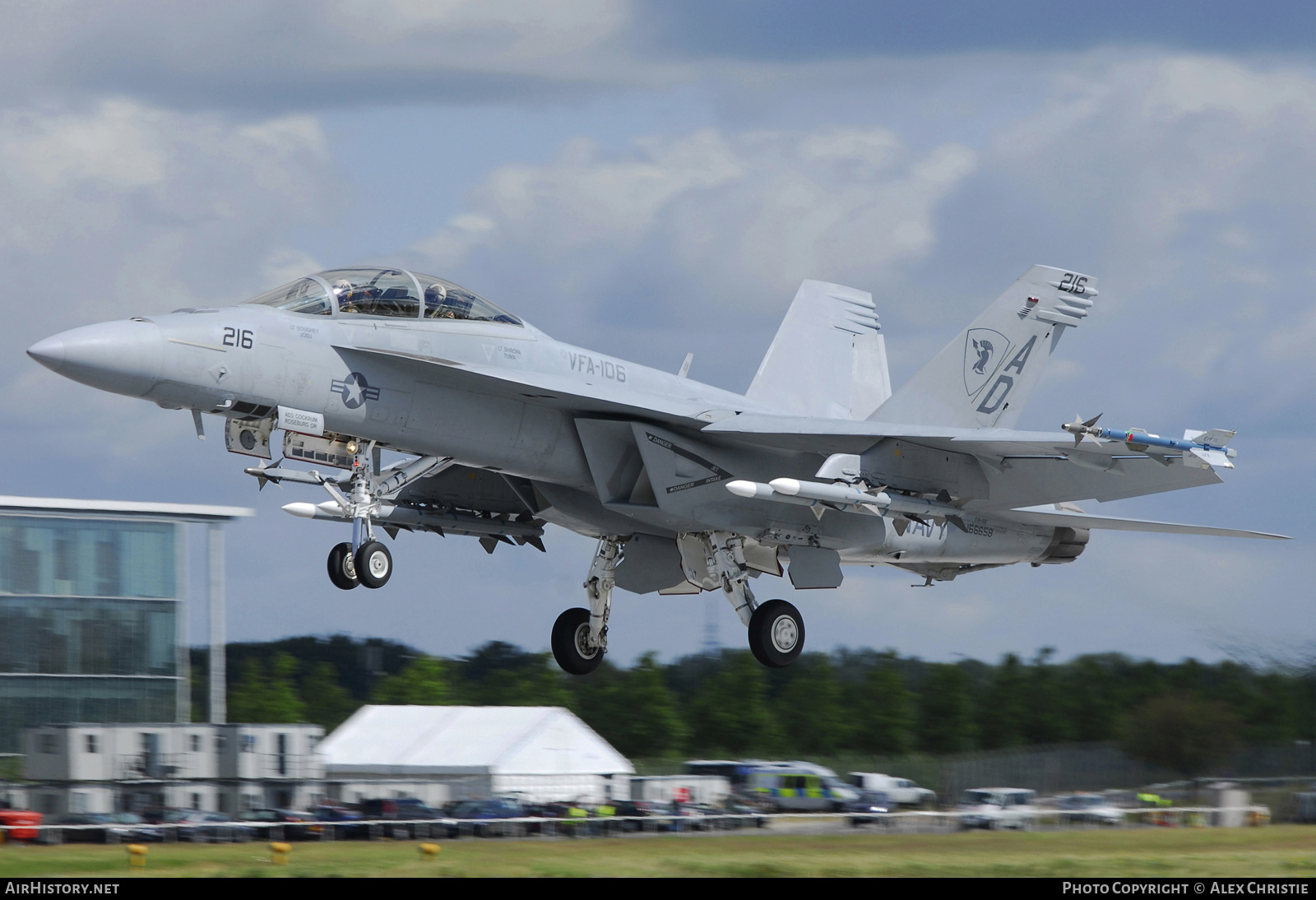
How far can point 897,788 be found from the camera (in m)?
31.6

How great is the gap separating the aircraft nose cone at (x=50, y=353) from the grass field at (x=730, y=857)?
5.28 metres

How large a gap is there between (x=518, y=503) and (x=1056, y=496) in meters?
6.41

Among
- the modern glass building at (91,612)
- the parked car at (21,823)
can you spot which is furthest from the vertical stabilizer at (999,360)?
the modern glass building at (91,612)

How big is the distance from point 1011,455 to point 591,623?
5.77 meters

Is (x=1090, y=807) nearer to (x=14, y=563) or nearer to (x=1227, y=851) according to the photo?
(x=1227, y=851)

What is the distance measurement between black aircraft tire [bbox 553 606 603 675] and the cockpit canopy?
468 centimetres

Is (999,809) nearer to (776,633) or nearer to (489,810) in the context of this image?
(489,810)

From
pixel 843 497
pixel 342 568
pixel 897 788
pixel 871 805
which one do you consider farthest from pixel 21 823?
pixel 897 788

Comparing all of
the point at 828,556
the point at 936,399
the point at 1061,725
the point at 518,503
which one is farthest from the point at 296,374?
the point at 1061,725

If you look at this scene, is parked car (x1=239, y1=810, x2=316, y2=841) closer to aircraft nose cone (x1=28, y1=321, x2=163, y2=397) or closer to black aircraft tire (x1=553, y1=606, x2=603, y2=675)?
black aircraft tire (x1=553, y1=606, x2=603, y2=675)

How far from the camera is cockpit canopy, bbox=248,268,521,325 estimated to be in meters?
14.8

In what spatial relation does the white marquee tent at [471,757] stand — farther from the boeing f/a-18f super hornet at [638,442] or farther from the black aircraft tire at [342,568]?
the black aircraft tire at [342,568]

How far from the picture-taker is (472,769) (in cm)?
2962
